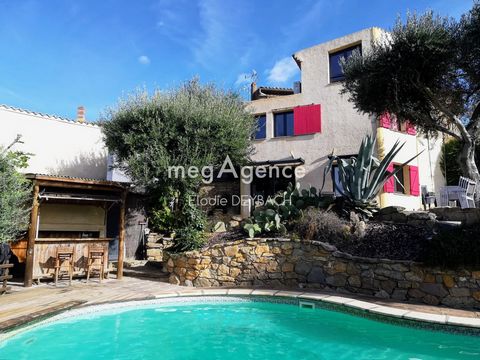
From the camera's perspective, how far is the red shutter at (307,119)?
682 inches

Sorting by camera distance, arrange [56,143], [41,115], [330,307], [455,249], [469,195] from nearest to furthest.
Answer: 1. [455,249]
2. [330,307]
3. [469,195]
4. [41,115]
5. [56,143]

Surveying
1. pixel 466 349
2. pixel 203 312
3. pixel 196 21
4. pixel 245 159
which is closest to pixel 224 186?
pixel 245 159

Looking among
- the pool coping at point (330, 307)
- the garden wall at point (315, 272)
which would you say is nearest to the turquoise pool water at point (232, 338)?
the pool coping at point (330, 307)

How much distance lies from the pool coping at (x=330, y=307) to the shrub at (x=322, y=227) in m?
1.72

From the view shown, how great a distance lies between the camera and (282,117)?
738 inches

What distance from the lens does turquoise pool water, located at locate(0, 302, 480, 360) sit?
5.26 metres

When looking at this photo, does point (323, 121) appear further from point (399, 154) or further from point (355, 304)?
point (355, 304)

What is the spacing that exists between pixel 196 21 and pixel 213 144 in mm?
5429

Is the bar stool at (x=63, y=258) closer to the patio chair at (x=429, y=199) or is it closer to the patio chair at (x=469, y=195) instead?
the patio chair at (x=469, y=195)

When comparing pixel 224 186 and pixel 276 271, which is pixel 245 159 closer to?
pixel 224 186

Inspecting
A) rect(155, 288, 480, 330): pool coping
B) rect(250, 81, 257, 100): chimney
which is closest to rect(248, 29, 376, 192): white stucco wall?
rect(250, 81, 257, 100): chimney

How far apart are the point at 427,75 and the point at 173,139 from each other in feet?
28.5

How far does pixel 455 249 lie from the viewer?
7020 millimetres

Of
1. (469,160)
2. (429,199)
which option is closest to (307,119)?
(429,199)
